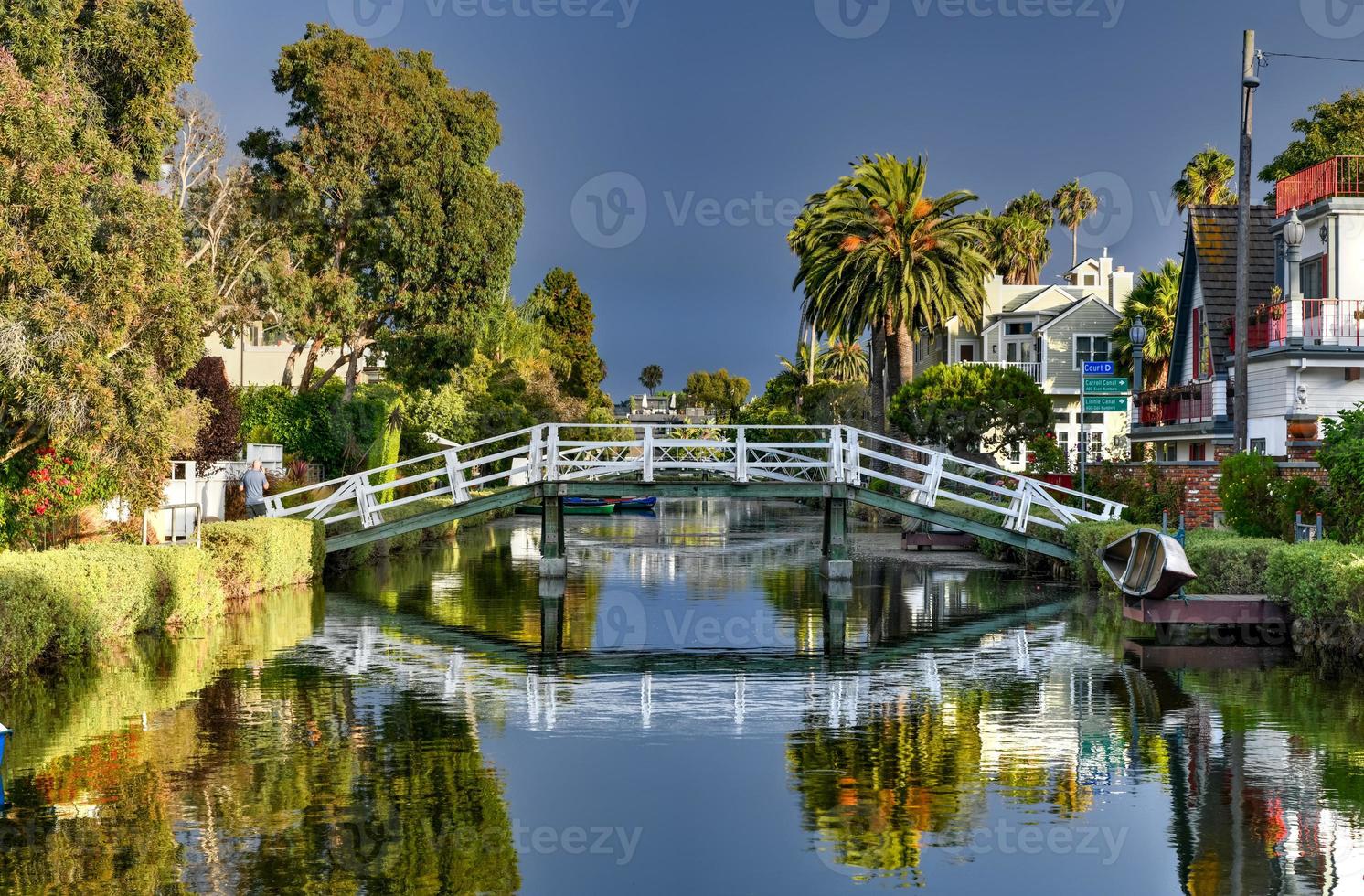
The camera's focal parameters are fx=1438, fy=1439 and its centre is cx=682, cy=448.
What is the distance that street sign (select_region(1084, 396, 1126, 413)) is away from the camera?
106ft

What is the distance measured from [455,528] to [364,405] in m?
5.82

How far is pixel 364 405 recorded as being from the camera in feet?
170

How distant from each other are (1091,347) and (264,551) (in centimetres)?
5119

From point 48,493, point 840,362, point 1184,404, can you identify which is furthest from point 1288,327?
point 840,362

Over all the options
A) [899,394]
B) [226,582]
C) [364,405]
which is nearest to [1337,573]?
[226,582]

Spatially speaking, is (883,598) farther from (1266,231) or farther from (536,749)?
(1266,231)

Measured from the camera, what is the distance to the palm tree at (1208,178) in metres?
69.6

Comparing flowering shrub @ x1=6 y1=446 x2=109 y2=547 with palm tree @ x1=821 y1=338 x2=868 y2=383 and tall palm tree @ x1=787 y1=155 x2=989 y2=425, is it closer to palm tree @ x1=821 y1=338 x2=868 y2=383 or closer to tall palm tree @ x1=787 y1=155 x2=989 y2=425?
tall palm tree @ x1=787 y1=155 x2=989 y2=425

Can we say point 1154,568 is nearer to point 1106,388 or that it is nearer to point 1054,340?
point 1106,388

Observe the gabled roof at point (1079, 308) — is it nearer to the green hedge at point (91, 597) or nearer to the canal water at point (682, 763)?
the canal water at point (682, 763)

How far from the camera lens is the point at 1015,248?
298 feet

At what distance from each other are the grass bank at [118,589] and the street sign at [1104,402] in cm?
1814

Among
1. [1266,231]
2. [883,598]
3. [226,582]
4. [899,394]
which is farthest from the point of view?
[899,394]

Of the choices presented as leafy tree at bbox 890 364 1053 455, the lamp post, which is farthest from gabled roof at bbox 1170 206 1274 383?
leafy tree at bbox 890 364 1053 455
